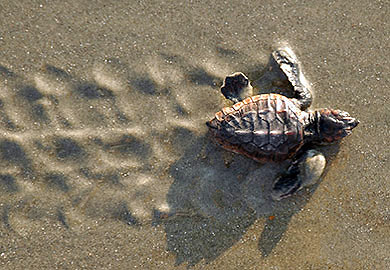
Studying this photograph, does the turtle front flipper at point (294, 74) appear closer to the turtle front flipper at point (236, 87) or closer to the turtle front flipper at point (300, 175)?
the turtle front flipper at point (236, 87)

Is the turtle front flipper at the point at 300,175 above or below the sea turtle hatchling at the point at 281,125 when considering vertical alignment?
below

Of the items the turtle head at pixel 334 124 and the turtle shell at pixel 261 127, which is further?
the turtle head at pixel 334 124

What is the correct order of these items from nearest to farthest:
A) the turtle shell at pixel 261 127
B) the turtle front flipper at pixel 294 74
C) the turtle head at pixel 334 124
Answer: the turtle shell at pixel 261 127 → the turtle head at pixel 334 124 → the turtle front flipper at pixel 294 74

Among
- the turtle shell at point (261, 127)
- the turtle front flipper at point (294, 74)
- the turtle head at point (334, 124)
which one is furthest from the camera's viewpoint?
the turtle front flipper at point (294, 74)

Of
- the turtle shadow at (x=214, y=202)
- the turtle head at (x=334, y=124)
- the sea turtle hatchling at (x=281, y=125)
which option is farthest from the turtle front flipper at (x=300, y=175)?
the turtle head at (x=334, y=124)

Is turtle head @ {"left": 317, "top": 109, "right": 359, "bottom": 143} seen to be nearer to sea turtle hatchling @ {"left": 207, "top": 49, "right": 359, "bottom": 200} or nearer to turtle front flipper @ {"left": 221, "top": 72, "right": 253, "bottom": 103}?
sea turtle hatchling @ {"left": 207, "top": 49, "right": 359, "bottom": 200}

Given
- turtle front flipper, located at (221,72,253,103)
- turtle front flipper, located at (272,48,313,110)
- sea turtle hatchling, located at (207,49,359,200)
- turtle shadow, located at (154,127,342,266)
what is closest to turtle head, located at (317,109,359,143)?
sea turtle hatchling, located at (207,49,359,200)

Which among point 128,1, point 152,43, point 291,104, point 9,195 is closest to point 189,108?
point 152,43
